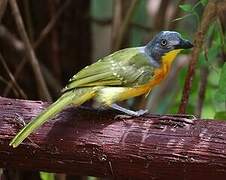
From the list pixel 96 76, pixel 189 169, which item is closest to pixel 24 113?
pixel 96 76

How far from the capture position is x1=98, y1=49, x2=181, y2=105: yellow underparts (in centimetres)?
213

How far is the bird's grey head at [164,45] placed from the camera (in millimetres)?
2162

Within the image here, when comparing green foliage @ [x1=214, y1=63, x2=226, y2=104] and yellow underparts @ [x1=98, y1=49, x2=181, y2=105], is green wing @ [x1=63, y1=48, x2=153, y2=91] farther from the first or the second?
green foliage @ [x1=214, y1=63, x2=226, y2=104]

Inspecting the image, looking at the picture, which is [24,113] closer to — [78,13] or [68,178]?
→ [68,178]

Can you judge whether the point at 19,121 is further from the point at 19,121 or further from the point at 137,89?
the point at 137,89

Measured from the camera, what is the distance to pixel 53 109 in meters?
2.00

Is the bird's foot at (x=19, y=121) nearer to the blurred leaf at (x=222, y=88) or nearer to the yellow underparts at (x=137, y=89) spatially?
the yellow underparts at (x=137, y=89)

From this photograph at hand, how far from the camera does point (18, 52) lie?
3.62 metres

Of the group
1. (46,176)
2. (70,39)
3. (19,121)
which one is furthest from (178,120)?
(70,39)

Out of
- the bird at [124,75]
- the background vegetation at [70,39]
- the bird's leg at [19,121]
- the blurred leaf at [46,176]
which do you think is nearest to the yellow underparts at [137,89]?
the bird at [124,75]

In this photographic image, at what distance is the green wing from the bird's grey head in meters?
0.03

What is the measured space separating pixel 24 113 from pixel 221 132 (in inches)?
24.8

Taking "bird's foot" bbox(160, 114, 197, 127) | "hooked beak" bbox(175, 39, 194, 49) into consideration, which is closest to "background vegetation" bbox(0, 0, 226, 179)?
"hooked beak" bbox(175, 39, 194, 49)

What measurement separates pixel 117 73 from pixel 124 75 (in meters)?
0.02
